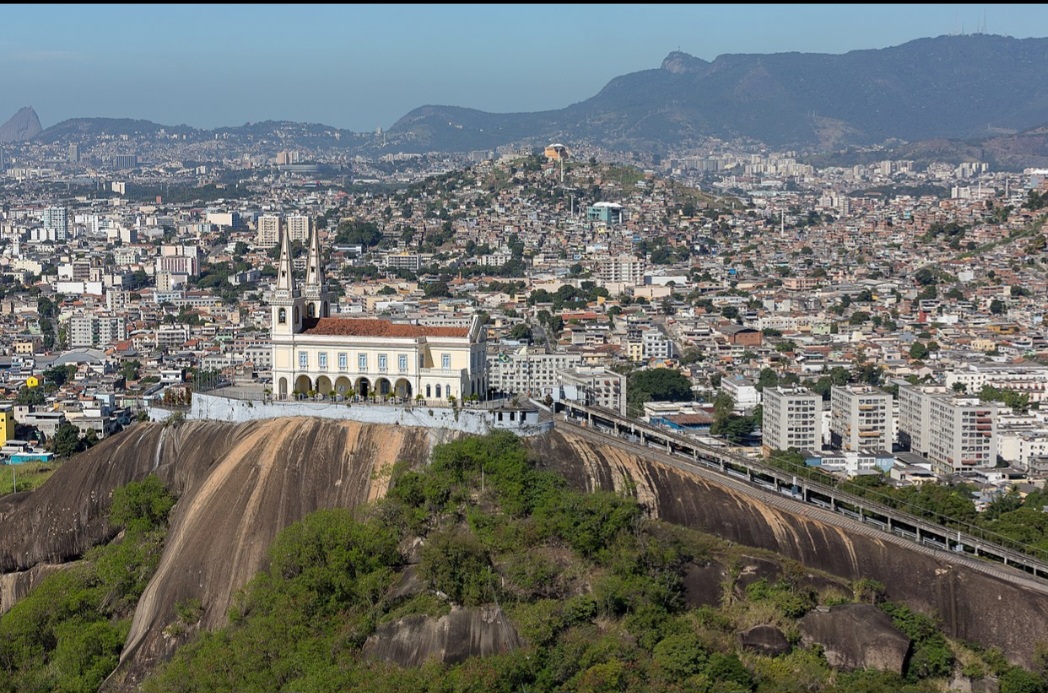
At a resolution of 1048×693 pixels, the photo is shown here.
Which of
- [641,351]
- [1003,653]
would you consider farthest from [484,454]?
[641,351]

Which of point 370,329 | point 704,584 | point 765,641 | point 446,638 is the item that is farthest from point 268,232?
point 765,641

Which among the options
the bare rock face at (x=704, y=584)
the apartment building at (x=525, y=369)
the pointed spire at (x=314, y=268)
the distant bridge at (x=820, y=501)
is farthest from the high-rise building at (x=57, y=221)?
the bare rock face at (x=704, y=584)

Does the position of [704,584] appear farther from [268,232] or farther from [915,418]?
[268,232]

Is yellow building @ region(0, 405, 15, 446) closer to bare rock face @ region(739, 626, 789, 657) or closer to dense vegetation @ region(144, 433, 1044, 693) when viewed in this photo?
dense vegetation @ region(144, 433, 1044, 693)

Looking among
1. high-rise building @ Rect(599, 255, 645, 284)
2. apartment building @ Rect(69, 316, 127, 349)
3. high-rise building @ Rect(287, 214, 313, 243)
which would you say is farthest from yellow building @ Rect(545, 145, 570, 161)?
apartment building @ Rect(69, 316, 127, 349)

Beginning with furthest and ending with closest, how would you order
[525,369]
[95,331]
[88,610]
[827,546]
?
1. [95,331]
2. [525,369]
3. [88,610]
4. [827,546]

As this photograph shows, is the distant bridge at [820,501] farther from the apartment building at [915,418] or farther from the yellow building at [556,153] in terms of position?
the yellow building at [556,153]
